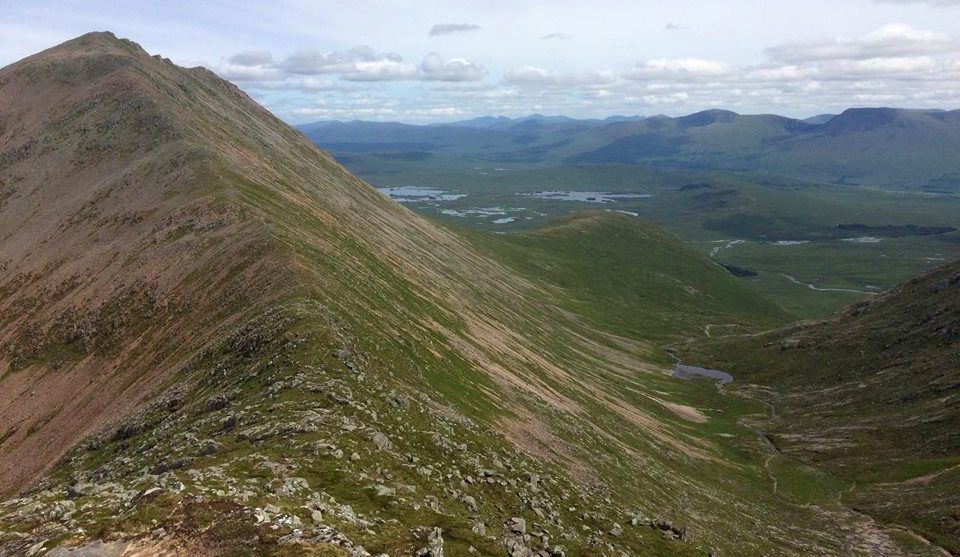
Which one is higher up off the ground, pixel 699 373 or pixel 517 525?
pixel 517 525

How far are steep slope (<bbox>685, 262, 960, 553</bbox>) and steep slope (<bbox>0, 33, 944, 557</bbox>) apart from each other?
10.5 m

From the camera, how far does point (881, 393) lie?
422 feet

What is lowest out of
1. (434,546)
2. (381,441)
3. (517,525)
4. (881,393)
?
(881,393)

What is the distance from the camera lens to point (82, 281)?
84.9m

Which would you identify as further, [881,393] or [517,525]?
[881,393]

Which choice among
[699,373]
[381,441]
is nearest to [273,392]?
[381,441]

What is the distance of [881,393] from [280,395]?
13260cm

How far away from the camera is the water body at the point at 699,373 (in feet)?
566

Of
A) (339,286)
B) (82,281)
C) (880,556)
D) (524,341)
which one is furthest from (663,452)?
(82,281)

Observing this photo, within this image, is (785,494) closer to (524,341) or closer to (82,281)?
(524,341)

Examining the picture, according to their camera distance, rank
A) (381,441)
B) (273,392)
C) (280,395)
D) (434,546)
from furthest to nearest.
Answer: (273,392) → (280,395) → (381,441) → (434,546)

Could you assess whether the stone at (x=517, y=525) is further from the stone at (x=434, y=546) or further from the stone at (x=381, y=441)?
the stone at (x=381, y=441)

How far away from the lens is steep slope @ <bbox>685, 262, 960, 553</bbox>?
89.1 meters

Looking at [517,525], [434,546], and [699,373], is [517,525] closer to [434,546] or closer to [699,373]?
[434,546]
